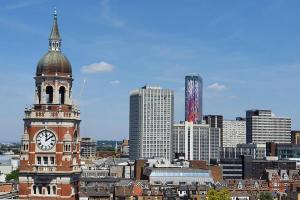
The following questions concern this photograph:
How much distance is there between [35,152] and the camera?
7456 cm

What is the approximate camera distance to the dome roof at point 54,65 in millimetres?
75188

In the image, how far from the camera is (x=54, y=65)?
7538 cm

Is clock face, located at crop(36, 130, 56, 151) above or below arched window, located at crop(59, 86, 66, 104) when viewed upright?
below

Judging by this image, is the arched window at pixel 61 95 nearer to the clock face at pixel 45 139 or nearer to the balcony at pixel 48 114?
the balcony at pixel 48 114

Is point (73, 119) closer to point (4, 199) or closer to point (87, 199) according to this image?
point (4, 199)

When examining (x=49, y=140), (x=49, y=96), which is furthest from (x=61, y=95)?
(x=49, y=140)

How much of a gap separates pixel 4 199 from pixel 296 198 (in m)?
102

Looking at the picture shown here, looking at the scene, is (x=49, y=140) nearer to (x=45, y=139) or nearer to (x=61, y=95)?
(x=45, y=139)

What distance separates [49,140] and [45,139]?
17.0 inches

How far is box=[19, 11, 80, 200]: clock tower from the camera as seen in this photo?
244 feet

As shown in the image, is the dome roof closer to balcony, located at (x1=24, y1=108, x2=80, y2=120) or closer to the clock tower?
the clock tower

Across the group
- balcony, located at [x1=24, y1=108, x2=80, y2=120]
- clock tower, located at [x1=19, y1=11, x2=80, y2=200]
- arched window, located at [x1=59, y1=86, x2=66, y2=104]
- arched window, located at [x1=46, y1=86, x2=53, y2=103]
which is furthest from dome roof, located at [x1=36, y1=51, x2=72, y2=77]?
balcony, located at [x1=24, y1=108, x2=80, y2=120]

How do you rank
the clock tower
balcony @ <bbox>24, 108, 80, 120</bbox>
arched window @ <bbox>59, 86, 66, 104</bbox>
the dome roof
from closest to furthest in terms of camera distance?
the clock tower < balcony @ <bbox>24, 108, 80, 120</bbox> < the dome roof < arched window @ <bbox>59, 86, 66, 104</bbox>

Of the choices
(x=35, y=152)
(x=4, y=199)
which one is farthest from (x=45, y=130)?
(x=4, y=199)
